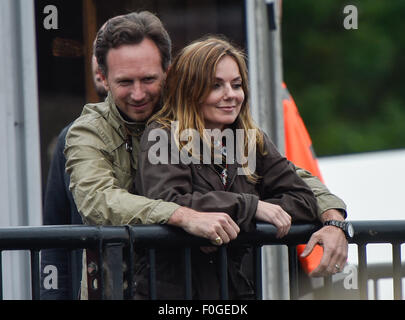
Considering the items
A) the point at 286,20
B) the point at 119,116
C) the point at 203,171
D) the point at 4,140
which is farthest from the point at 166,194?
the point at 286,20

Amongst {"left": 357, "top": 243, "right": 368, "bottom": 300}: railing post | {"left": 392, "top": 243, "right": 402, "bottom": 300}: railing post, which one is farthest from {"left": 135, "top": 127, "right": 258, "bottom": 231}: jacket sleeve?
{"left": 392, "top": 243, "right": 402, "bottom": 300}: railing post

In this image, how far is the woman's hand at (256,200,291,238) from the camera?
3.28 m

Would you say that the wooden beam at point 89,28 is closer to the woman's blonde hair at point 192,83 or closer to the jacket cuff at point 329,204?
the woman's blonde hair at point 192,83

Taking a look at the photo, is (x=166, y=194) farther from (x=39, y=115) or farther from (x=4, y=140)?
(x=39, y=115)

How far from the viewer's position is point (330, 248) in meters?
3.33

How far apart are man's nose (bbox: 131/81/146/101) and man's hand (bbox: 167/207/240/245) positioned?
50 cm

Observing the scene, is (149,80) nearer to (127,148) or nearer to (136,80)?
(136,80)

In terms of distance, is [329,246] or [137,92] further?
[137,92]

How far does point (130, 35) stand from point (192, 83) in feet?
1.05

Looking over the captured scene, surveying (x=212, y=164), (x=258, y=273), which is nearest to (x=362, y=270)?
(x=258, y=273)

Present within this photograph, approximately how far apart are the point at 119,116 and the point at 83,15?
2.48 metres

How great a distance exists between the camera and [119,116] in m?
3.49

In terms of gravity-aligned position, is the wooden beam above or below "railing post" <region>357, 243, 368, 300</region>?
above

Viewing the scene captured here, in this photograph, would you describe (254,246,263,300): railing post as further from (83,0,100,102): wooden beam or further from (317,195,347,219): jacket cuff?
(83,0,100,102): wooden beam
